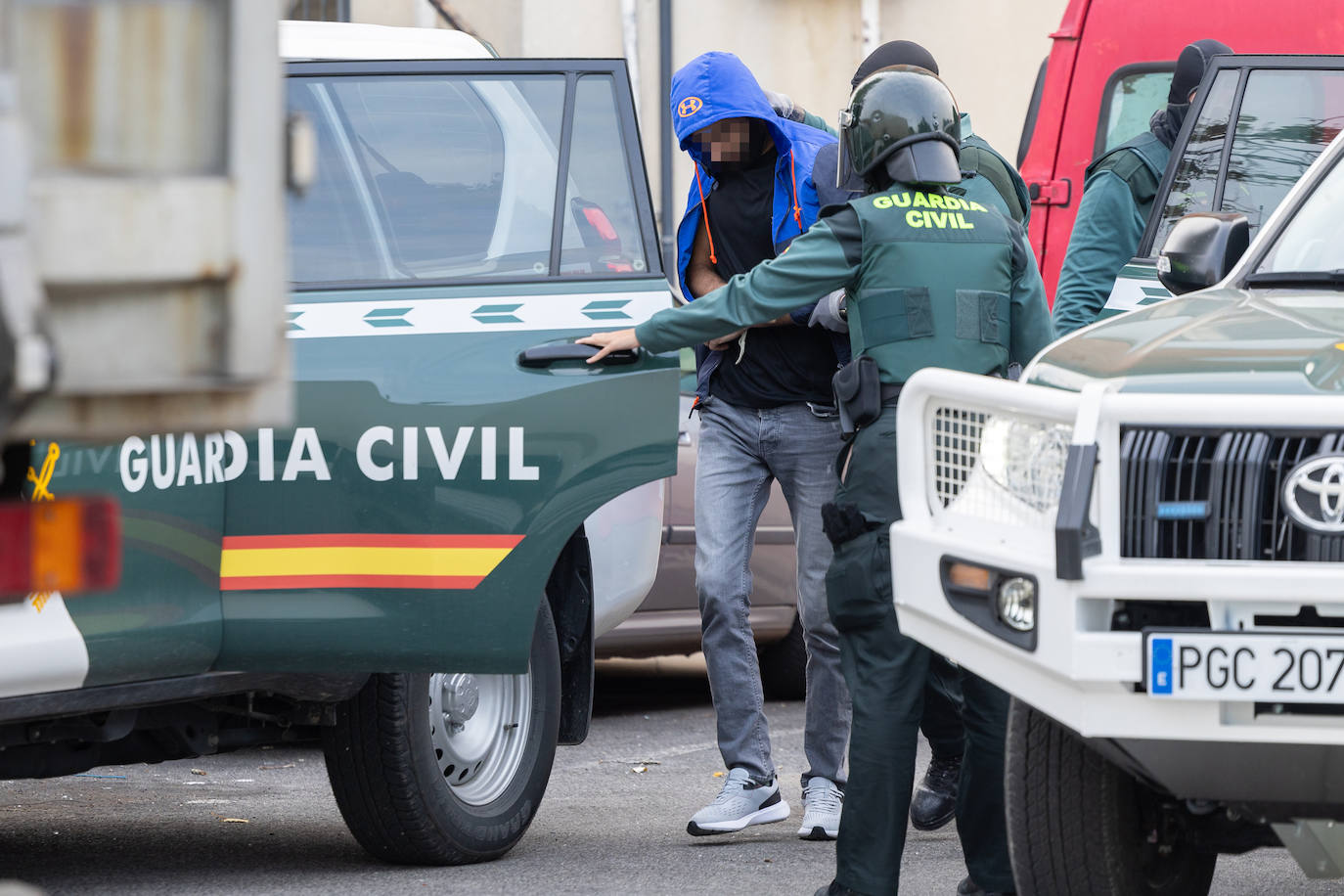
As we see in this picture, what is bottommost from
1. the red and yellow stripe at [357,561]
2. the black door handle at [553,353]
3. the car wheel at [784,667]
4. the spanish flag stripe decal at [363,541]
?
the car wheel at [784,667]

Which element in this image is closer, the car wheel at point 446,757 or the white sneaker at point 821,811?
the car wheel at point 446,757

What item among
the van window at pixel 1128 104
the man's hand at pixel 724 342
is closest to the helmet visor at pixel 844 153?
the man's hand at pixel 724 342

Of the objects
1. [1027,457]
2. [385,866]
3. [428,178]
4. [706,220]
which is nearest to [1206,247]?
[1027,457]

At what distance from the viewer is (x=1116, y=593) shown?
355 centimetres

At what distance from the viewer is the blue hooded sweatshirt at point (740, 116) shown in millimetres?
5777

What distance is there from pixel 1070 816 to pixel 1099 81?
594 centimetres

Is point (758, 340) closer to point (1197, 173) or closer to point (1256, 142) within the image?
point (1197, 173)

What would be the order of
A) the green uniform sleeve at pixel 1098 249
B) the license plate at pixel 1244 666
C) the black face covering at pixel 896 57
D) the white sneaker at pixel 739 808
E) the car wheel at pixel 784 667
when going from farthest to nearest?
1. the car wheel at pixel 784 667
2. the green uniform sleeve at pixel 1098 249
3. the black face covering at pixel 896 57
4. the white sneaker at pixel 739 808
5. the license plate at pixel 1244 666

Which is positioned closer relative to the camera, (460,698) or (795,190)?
(460,698)

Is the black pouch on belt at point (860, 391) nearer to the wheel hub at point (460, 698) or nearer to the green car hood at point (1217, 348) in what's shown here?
the green car hood at point (1217, 348)

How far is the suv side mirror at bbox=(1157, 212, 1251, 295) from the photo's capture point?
187 inches

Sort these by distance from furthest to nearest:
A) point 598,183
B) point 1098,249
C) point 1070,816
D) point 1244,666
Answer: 1. point 1098,249
2. point 598,183
3. point 1070,816
4. point 1244,666

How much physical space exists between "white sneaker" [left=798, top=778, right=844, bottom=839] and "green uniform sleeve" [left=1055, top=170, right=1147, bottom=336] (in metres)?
1.84

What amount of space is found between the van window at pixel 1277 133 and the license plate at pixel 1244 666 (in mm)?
3324
